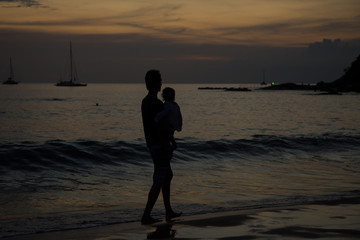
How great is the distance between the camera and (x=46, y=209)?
25.5ft

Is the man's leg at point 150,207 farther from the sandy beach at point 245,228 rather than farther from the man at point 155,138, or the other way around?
the sandy beach at point 245,228

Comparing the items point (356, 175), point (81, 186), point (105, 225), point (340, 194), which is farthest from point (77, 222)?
point (356, 175)

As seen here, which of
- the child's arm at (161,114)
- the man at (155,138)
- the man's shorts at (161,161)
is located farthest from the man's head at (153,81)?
the man's shorts at (161,161)

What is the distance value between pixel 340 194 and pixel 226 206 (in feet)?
9.27

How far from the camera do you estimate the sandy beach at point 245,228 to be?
545 centimetres

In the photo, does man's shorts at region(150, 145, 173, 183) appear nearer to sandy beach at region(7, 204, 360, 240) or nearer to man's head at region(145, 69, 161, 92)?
sandy beach at region(7, 204, 360, 240)

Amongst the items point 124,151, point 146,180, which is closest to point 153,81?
point 146,180

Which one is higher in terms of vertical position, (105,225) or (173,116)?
(173,116)

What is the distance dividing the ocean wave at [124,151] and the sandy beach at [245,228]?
755 cm

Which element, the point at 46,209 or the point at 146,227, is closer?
the point at 146,227

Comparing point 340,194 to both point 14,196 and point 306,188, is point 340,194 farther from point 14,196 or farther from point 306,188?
point 14,196

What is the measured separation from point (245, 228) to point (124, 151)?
11033mm

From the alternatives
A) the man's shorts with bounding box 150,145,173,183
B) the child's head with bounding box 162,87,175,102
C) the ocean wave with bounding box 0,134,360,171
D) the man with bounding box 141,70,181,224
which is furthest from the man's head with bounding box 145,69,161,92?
the ocean wave with bounding box 0,134,360,171

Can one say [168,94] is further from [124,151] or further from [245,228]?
[124,151]
